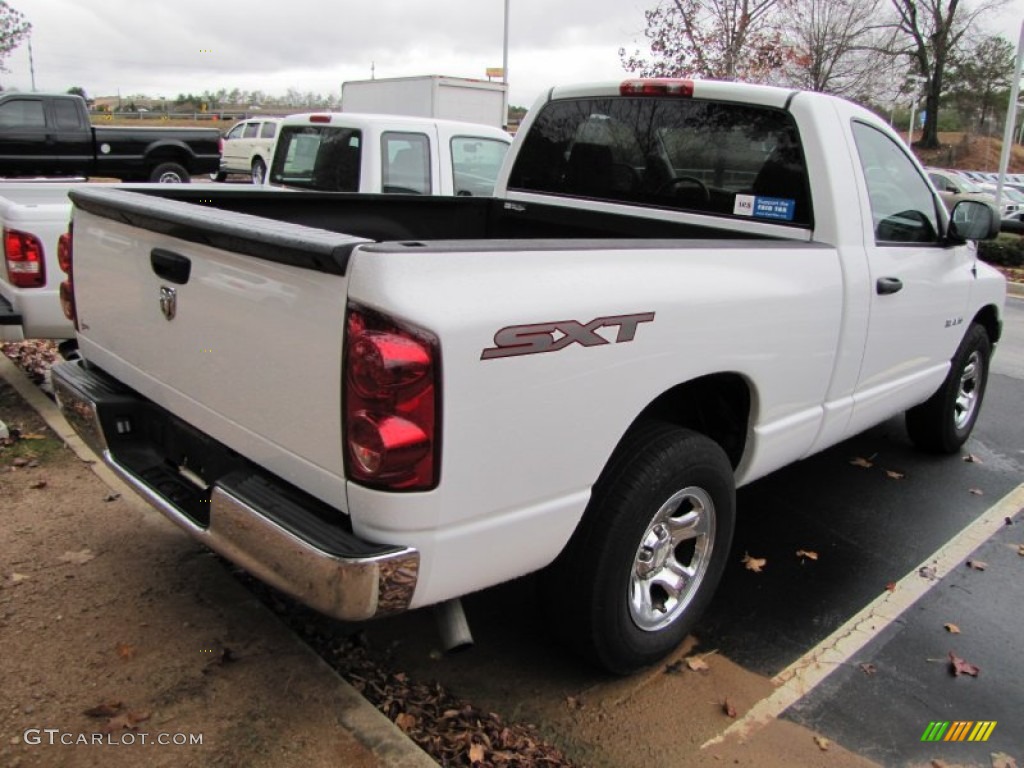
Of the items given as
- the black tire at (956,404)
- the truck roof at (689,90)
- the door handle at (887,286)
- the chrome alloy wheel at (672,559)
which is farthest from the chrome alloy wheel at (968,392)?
the chrome alloy wheel at (672,559)

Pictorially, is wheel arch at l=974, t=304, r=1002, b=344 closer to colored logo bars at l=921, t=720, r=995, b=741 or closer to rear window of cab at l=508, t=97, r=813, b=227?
rear window of cab at l=508, t=97, r=813, b=227

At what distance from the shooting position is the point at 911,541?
4.33 m

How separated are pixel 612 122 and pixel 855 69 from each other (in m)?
27.8

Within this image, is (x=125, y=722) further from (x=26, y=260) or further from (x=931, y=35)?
(x=931, y=35)

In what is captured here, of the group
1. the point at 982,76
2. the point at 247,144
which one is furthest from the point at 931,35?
the point at 247,144

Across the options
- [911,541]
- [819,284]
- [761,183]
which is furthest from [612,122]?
[911,541]

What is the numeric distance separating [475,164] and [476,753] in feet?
21.7

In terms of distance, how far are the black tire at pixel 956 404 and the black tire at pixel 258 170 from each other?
16428mm

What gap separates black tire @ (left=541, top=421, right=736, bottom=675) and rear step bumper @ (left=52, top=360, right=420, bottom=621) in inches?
27.9

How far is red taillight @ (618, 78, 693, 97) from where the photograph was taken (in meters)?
A: 3.92

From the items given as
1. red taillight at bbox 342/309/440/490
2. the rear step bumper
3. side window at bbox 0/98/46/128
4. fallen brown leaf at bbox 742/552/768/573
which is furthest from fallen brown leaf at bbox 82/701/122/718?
side window at bbox 0/98/46/128

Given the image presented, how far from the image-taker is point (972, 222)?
4.36 m

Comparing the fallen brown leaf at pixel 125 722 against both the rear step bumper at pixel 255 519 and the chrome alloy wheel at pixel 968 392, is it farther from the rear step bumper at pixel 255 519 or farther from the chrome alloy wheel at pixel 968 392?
the chrome alloy wheel at pixel 968 392

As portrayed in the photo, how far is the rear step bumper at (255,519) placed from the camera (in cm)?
214
